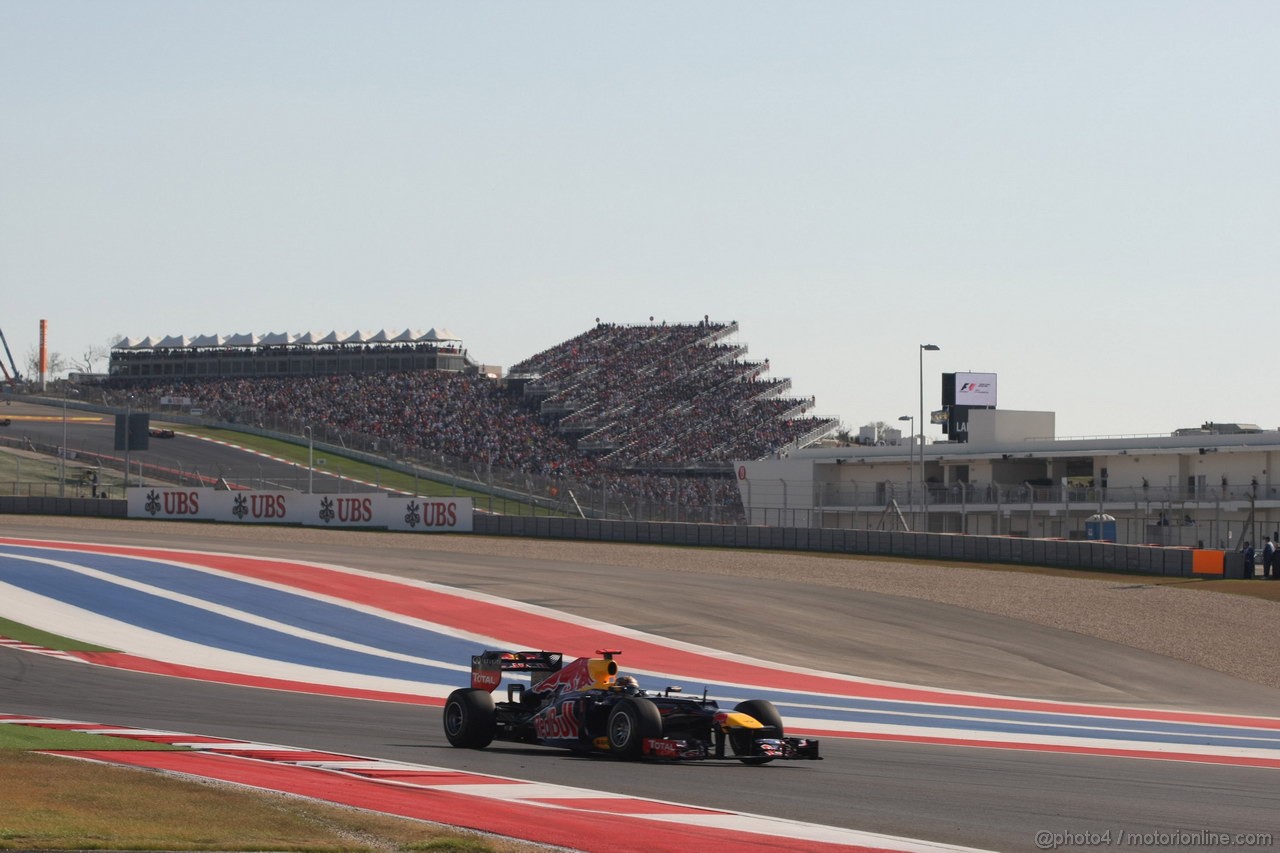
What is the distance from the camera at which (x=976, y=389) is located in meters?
83.4

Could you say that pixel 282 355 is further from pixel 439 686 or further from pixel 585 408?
pixel 439 686

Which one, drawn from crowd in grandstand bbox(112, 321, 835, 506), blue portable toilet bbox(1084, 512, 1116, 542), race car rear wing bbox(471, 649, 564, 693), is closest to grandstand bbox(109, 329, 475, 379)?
crowd in grandstand bbox(112, 321, 835, 506)

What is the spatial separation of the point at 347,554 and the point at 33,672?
21.1 metres

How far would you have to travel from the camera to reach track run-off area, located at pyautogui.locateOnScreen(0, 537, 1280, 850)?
11.2 metres

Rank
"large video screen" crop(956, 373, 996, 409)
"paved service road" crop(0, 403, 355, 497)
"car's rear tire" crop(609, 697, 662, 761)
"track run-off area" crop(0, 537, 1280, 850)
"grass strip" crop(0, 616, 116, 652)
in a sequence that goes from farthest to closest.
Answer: "large video screen" crop(956, 373, 996, 409), "paved service road" crop(0, 403, 355, 497), "grass strip" crop(0, 616, 116, 652), "car's rear tire" crop(609, 697, 662, 761), "track run-off area" crop(0, 537, 1280, 850)

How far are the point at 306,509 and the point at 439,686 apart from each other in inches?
1418

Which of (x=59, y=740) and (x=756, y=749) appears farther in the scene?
(x=756, y=749)

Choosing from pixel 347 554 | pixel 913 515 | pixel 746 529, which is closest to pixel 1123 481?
pixel 913 515

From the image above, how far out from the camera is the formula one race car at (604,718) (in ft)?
47.5

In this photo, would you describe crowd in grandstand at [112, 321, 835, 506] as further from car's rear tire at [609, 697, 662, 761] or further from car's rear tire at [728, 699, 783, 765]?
car's rear tire at [609, 697, 662, 761]

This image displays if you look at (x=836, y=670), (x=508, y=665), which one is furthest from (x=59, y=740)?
(x=836, y=670)

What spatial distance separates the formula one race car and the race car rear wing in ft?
0.04

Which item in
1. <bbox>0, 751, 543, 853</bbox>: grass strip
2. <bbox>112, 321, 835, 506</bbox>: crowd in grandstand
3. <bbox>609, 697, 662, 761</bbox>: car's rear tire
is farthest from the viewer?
<bbox>112, 321, 835, 506</bbox>: crowd in grandstand

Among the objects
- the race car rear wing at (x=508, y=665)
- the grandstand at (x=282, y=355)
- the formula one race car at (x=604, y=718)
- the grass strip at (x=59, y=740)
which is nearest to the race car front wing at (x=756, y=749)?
the formula one race car at (x=604, y=718)
